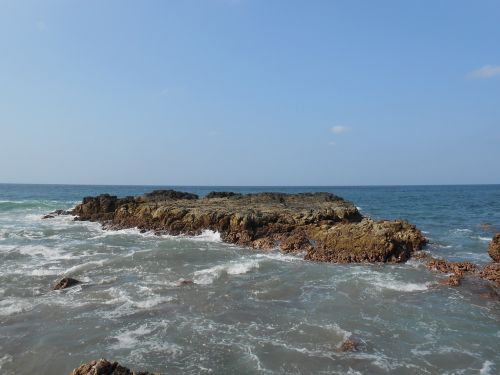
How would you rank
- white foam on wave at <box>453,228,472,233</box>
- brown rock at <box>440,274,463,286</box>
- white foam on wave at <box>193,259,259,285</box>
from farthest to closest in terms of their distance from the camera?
white foam on wave at <box>453,228,472,233</box> → white foam on wave at <box>193,259,259,285</box> → brown rock at <box>440,274,463,286</box>

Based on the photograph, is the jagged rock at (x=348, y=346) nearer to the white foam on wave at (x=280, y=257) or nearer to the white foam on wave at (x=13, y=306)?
the white foam on wave at (x=13, y=306)

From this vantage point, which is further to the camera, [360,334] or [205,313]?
[205,313]

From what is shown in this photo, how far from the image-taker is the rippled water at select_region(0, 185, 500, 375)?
31.6 ft

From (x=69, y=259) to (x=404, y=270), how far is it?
16.5 metres

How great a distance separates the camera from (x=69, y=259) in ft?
68.1

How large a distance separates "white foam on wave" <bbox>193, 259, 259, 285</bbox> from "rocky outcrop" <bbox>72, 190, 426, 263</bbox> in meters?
3.73

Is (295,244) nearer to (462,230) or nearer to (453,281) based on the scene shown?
(453,281)

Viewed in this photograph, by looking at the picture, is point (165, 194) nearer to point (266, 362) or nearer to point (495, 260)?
point (495, 260)

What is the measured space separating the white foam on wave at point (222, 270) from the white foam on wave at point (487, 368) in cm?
987

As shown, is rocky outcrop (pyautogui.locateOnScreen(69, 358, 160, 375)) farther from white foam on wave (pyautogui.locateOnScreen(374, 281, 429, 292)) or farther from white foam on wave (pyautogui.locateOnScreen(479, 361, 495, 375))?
white foam on wave (pyautogui.locateOnScreen(374, 281, 429, 292))

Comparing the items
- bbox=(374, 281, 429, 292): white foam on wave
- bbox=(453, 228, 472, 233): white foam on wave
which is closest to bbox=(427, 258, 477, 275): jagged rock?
bbox=(374, 281, 429, 292): white foam on wave

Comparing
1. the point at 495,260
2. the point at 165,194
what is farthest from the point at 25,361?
the point at 165,194

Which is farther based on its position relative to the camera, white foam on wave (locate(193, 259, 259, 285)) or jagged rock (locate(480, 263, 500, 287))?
white foam on wave (locate(193, 259, 259, 285))

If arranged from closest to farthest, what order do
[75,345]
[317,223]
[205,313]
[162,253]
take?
[75,345] < [205,313] < [162,253] < [317,223]
